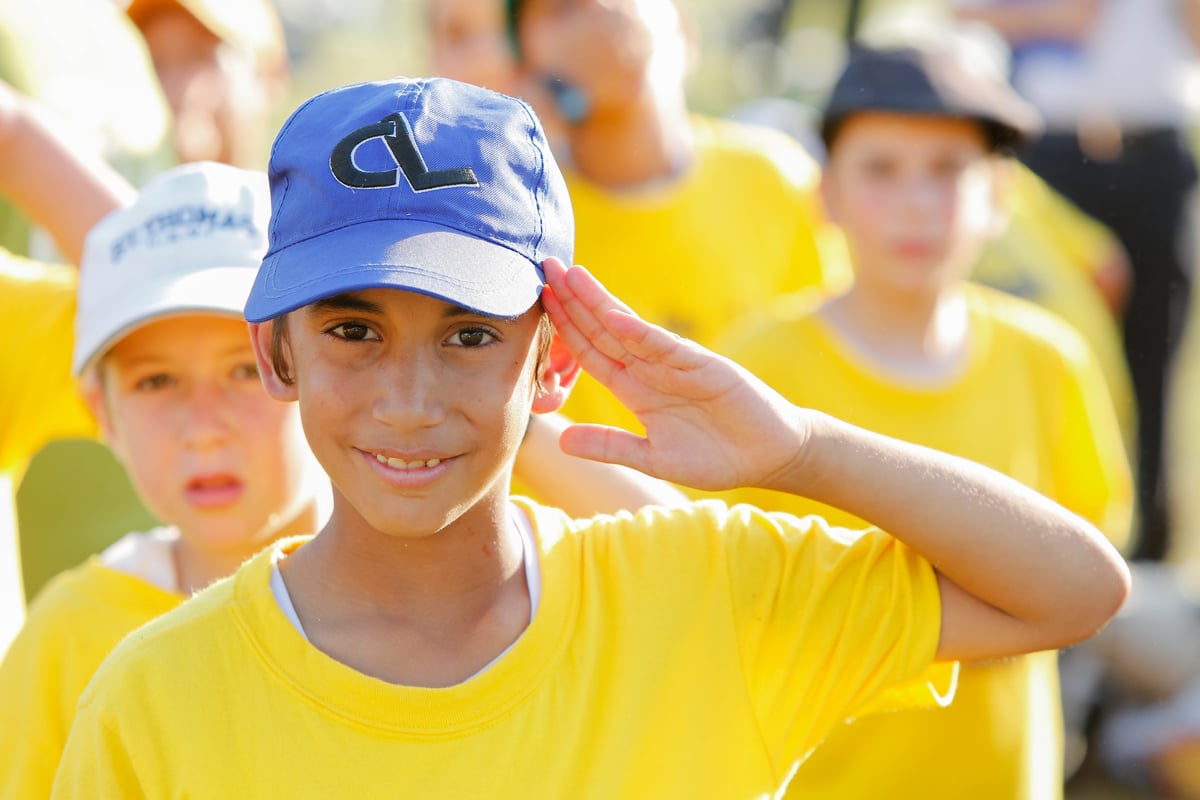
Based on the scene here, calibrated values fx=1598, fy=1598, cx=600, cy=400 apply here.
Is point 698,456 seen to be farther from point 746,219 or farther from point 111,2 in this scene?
point 111,2

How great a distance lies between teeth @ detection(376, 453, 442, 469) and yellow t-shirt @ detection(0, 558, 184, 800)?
0.76 meters

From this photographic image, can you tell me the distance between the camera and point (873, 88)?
13.5ft

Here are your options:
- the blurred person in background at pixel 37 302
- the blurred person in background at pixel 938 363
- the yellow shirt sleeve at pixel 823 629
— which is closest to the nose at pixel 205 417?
the blurred person in background at pixel 37 302

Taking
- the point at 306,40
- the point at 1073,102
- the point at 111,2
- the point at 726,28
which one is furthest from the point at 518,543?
the point at 306,40

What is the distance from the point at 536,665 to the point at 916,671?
1.83 ft

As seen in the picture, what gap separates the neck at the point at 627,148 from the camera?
459 cm

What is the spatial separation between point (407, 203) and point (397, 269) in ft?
0.38

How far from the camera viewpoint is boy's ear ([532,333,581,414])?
237 cm

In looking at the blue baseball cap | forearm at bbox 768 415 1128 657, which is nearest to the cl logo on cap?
the blue baseball cap

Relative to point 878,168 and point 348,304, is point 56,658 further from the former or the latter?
point 878,168

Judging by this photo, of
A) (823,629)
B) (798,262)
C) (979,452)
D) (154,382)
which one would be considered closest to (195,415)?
(154,382)

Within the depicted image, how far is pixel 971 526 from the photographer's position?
2.30 m

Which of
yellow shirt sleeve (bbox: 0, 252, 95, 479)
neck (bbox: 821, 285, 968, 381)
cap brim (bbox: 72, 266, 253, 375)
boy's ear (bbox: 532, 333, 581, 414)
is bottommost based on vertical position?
neck (bbox: 821, 285, 968, 381)

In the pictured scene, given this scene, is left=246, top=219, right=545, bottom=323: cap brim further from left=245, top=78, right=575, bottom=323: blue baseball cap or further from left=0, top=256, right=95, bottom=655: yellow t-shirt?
left=0, top=256, right=95, bottom=655: yellow t-shirt
